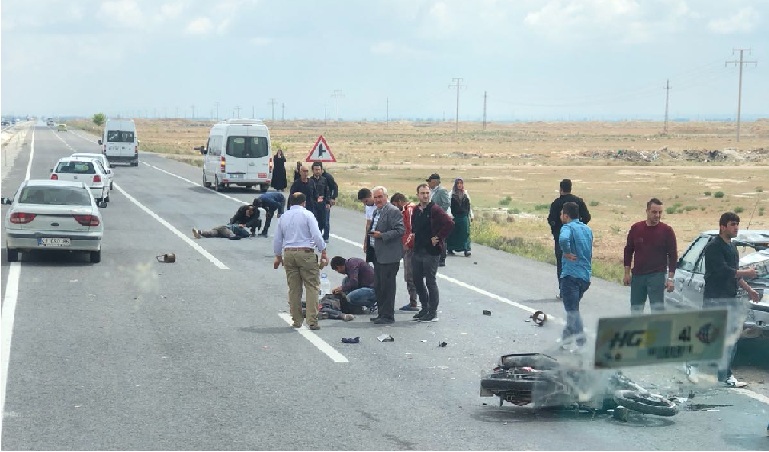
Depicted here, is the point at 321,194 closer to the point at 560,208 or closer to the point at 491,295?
the point at 491,295

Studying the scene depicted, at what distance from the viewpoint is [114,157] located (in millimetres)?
64125

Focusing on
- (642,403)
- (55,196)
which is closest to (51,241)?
(55,196)

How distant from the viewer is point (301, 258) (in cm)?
1399

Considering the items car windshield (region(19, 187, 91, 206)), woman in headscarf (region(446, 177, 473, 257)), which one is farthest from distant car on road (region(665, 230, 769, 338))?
car windshield (region(19, 187, 91, 206))

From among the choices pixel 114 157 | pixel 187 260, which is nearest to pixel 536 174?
pixel 114 157

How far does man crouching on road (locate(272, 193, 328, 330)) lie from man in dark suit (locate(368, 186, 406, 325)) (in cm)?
95

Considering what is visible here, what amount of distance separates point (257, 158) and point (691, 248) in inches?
1191

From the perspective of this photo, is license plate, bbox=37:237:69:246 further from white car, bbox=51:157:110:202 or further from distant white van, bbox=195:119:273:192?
distant white van, bbox=195:119:273:192

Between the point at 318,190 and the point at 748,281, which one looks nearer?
the point at 748,281

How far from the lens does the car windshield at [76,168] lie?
117ft

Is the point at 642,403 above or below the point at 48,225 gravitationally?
below

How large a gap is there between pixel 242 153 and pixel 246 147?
282mm

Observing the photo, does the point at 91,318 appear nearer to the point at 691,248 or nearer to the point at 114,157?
the point at 691,248

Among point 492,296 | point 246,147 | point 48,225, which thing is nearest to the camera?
point 492,296
